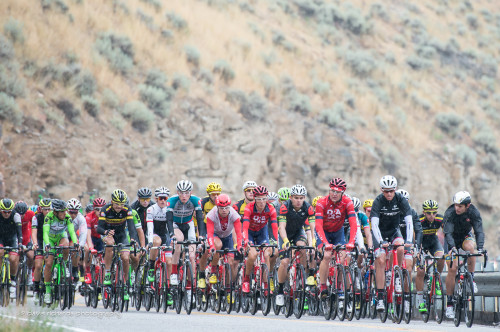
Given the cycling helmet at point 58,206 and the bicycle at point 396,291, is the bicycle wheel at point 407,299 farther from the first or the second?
the cycling helmet at point 58,206

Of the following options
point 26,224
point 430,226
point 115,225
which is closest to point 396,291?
point 430,226

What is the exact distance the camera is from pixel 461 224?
14531 mm

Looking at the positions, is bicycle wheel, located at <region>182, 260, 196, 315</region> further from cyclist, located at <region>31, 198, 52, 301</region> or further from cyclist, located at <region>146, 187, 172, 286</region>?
cyclist, located at <region>31, 198, 52, 301</region>

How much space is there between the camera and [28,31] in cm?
3481

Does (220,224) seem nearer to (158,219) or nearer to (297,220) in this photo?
(297,220)

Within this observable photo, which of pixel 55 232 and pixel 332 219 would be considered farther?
pixel 55 232

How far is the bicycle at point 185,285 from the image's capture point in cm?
1480

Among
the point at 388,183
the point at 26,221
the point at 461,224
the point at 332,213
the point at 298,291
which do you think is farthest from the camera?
the point at 26,221

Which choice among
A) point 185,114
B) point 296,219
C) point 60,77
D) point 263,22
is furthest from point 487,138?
point 296,219

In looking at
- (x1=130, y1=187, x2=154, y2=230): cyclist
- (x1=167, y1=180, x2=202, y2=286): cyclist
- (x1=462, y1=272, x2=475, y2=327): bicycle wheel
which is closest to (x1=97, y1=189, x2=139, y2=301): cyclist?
(x1=167, y1=180, x2=202, y2=286): cyclist

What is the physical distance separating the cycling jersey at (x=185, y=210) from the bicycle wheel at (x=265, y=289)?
6.28ft

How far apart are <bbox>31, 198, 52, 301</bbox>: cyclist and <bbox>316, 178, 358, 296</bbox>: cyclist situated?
18.9ft

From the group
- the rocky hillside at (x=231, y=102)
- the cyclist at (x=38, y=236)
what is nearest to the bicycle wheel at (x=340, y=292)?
the cyclist at (x=38, y=236)

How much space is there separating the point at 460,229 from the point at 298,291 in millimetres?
2923
